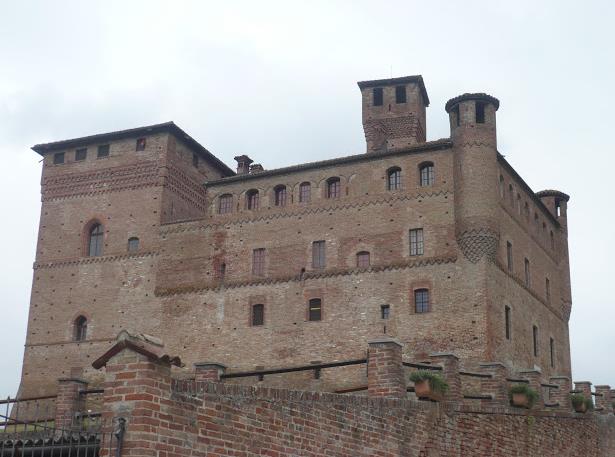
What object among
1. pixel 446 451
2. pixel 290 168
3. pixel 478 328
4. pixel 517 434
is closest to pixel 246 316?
pixel 290 168

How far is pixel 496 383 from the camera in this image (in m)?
19.9

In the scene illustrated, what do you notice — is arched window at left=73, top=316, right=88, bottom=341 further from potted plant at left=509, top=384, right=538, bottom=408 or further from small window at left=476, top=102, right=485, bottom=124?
potted plant at left=509, top=384, right=538, bottom=408

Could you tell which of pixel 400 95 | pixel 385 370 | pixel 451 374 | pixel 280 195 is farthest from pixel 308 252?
pixel 385 370

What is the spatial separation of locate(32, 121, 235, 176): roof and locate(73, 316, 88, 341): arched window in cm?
820

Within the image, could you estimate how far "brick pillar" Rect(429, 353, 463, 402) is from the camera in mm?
18094

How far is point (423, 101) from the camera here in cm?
4069

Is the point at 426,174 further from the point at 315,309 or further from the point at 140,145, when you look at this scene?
the point at 140,145

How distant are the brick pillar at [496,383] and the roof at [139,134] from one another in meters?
22.6

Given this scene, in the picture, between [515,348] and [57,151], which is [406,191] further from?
[57,151]

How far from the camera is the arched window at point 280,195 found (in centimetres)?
3662

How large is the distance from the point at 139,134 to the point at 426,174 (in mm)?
13384

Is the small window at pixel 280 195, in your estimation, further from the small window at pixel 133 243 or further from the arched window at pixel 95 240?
the arched window at pixel 95 240

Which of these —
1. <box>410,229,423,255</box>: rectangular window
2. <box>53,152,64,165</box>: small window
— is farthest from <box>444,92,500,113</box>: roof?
<box>53,152,64,165</box>: small window

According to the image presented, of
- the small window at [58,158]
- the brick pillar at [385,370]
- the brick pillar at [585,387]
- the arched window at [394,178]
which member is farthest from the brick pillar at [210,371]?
the small window at [58,158]
